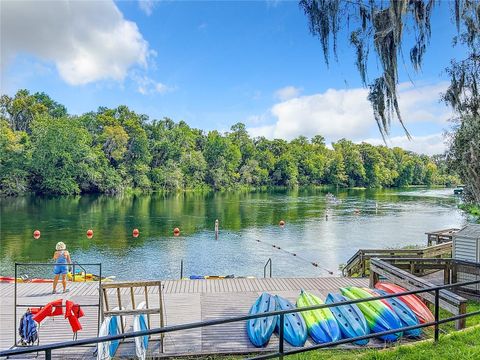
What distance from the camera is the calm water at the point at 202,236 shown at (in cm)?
1988

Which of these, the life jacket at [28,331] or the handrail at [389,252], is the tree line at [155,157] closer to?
the handrail at [389,252]

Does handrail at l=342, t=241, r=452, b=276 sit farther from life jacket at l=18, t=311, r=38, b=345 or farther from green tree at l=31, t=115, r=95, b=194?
green tree at l=31, t=115, r=95, b=194

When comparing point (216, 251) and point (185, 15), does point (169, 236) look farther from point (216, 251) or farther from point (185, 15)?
point (185, 15)

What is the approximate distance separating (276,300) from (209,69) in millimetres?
47038

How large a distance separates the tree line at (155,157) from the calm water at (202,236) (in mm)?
9666

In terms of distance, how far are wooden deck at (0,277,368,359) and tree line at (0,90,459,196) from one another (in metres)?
29.7

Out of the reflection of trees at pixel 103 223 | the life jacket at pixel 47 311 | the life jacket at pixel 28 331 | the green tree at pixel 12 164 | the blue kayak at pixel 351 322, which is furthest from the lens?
the green tree at pixel 12 164

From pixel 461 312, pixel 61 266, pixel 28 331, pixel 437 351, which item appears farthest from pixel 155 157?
pixel 437 351

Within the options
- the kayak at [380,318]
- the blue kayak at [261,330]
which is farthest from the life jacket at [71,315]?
the kayak at [380,318]

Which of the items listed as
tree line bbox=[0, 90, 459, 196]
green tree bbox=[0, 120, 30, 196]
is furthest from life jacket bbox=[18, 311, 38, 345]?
green tree bbox=[0, 120, 30, 196]

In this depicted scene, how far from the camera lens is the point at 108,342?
18.1 feet

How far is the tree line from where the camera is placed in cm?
5894

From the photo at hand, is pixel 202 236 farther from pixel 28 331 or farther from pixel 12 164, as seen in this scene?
pixel 12 164

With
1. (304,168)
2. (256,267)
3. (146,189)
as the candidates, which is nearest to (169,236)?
(256,267)
